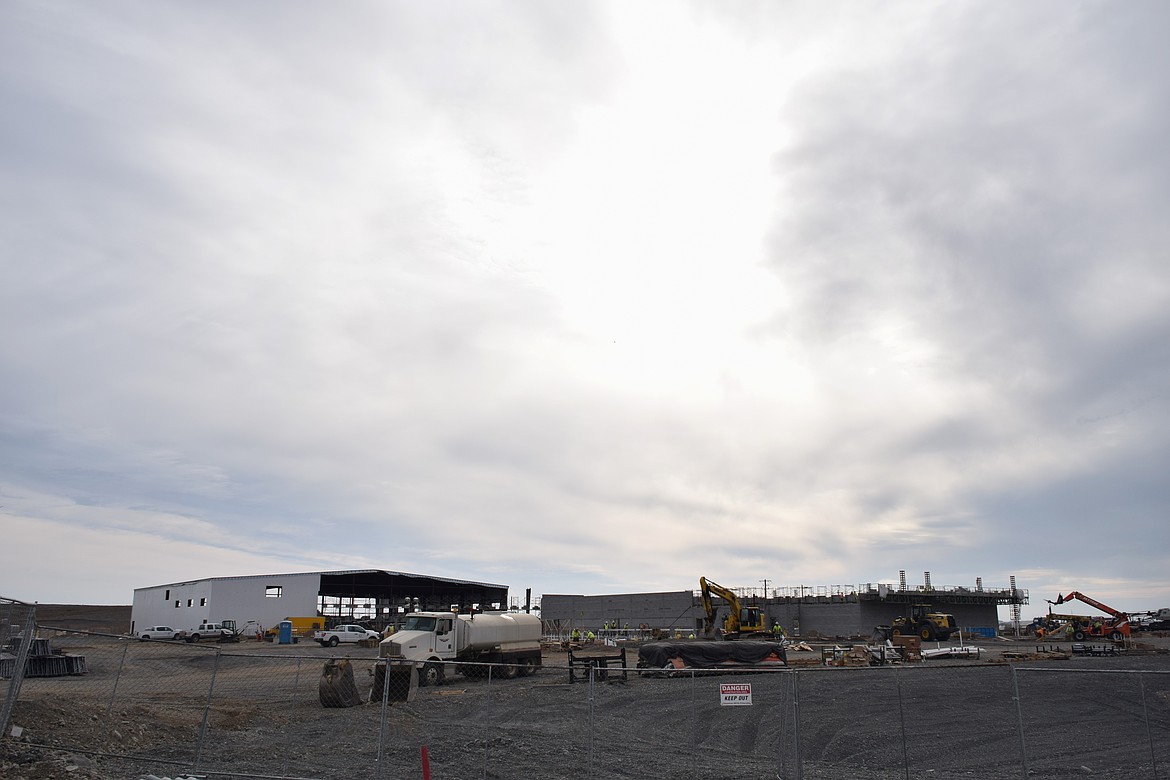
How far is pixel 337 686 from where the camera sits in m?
22.8

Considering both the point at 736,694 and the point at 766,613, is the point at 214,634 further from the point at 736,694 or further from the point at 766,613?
the point at 736,694

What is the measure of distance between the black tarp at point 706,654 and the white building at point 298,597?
4691 centimetres

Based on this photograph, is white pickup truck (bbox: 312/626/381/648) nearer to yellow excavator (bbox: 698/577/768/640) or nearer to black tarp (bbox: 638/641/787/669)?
yellow excavator (bbox: 698/577/768/640)

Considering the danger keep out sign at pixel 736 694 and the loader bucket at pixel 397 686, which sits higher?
the danger keep out sign at pixel 736 694

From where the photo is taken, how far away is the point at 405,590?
87.7m

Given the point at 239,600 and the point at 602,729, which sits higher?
the point at 239,600

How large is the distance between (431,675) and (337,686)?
8950mm

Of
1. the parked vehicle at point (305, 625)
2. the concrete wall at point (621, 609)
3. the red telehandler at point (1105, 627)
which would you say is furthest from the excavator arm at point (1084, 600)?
the parked vehicle at point (305, 625)

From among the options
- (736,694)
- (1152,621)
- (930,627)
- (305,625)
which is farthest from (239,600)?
(1152,621)

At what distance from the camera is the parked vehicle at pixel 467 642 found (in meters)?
30.8

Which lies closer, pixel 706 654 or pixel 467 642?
pixel 467 642

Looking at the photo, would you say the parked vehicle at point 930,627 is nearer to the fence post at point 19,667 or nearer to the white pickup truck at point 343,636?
the white pickup truck at point 343,636

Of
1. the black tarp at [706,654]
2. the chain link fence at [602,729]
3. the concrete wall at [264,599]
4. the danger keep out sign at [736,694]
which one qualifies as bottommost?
the chain link fence at [602,729]

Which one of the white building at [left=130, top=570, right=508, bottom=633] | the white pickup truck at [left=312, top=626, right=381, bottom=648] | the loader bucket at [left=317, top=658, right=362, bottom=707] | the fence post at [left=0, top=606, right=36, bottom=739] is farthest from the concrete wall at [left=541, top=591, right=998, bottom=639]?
the fence post at [left=0, top=606, right=36, bottom=739]
